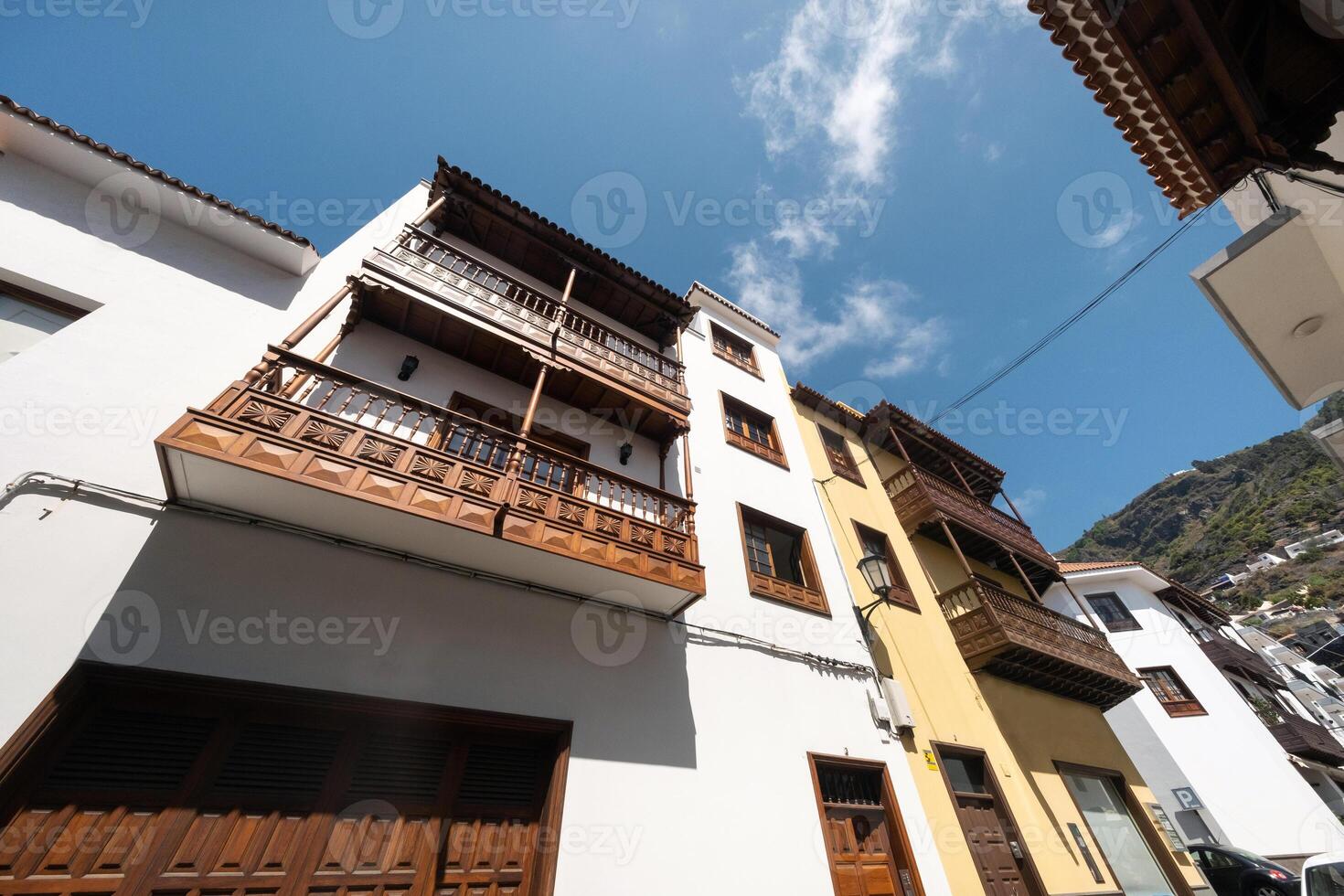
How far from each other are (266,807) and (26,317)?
5424 mm

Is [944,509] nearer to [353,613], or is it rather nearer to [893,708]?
[893,708]

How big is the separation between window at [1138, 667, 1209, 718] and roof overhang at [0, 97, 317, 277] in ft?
84.2

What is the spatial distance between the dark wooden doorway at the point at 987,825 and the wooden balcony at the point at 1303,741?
62.8ft

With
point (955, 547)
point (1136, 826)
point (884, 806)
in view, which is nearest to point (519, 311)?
point (884, 806)

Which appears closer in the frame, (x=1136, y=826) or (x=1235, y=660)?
(x=1136, y=826)

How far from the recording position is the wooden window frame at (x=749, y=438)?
10039 mm

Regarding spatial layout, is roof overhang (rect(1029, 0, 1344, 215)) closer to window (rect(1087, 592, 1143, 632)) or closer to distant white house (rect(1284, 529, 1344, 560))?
window (rect(1087, 592, 1143, 632))

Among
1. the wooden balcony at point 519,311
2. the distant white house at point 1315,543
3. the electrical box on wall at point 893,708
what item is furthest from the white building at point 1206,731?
the distant white house at point 1315,543

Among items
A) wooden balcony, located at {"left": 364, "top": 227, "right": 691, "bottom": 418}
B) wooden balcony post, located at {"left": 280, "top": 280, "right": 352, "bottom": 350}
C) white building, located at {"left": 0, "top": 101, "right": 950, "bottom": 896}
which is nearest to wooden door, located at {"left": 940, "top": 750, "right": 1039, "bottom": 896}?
white building, located at {"left": 0, "top": 101, "right": 950, "bottom": 896}

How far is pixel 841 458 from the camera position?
499 inches

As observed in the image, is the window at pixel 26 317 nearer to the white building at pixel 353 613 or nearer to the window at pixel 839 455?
the white building at pixel 353 613

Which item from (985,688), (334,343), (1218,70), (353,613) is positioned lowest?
(353,613)

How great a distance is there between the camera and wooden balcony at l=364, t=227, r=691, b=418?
6.60 m

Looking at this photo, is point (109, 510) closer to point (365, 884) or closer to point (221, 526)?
point (221, 526)
